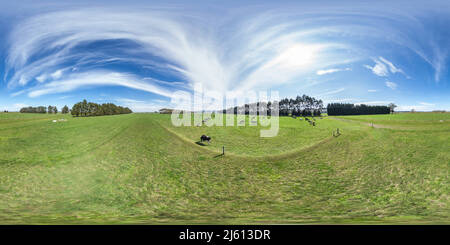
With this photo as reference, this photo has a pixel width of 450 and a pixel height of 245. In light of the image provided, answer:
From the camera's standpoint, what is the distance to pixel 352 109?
269ft

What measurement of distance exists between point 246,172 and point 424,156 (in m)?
15.2

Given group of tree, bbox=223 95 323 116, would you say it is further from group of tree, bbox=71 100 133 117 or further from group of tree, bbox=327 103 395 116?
group of tree, bbox=71 100 133 117

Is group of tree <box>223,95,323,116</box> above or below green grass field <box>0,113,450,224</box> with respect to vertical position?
above

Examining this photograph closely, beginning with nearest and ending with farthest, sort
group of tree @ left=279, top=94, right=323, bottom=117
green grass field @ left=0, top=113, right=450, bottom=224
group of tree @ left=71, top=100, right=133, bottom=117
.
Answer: green grass field @ left=0, top=113, right=450, bottom=224 < group of tree @ left=71, top=100, right=133, bottom=117 < group of tree @ left=279, top=94, right=323, bottom=117

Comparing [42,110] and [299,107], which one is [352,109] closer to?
[299,107]

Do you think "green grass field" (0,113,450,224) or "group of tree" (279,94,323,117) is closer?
"green grass field" (0,113,450,224)

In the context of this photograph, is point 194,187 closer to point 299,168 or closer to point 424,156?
point 299,168

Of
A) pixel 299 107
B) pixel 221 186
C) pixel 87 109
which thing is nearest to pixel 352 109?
pixel 299 107

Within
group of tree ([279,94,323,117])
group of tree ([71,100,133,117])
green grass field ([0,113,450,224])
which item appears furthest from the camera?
group of tree ([279,94,323,117])

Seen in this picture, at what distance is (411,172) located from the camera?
10172 mm

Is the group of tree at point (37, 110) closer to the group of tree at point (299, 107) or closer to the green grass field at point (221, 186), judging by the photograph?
the green grass field at point (221, 186)

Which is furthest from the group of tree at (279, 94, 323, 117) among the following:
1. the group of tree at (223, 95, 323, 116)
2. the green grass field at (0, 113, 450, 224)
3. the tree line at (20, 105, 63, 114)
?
the tree line at (20, 105, 63, 114)

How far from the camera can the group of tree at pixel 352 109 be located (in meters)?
81.3

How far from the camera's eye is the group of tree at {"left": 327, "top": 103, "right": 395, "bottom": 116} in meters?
81.3
